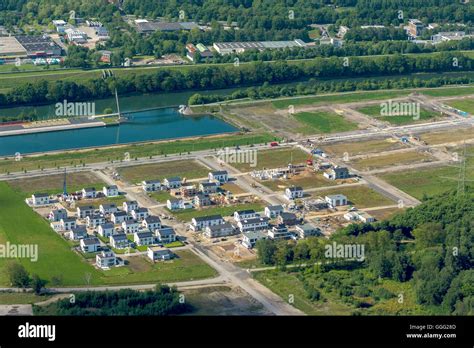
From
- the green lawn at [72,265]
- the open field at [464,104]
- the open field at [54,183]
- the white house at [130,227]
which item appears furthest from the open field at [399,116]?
the green lawn at [72,265]

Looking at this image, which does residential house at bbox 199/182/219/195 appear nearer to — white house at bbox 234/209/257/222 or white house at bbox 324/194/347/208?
white house at bbox 234/209/257/222

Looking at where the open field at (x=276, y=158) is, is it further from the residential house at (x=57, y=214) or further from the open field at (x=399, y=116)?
the residential house at (x=57, y=214)

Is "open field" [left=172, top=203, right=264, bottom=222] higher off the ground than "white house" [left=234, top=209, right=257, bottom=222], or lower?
lower

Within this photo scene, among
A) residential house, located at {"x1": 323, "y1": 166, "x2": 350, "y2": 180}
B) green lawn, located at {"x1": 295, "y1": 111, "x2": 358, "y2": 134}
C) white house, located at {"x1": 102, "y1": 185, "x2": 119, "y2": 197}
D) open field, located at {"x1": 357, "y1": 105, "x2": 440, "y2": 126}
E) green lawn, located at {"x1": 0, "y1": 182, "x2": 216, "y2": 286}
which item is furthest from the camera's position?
open field, located at {"x1": 357, "y1": 105, "x2": 440, "y2": 126}

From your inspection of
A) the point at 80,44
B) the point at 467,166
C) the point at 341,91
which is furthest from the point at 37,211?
the point at 80,44

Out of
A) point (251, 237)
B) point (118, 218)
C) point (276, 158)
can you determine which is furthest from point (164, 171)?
point (251, 237)

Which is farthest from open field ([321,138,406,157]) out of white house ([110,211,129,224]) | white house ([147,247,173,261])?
white house ([147,247,173,261])

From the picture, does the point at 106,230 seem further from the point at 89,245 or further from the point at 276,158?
the point at 276,158
